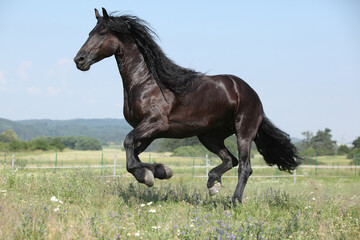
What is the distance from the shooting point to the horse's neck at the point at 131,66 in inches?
246

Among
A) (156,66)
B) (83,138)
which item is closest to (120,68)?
(156,66)

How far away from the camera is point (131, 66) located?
630 cm

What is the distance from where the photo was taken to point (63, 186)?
7176mm

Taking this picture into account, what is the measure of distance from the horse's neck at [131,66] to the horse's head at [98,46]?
161 mm

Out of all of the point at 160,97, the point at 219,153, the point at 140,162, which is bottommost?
the point at 140,162

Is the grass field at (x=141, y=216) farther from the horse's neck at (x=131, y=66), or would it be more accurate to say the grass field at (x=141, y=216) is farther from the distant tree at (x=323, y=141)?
the distant tree at (x=323, y=141)

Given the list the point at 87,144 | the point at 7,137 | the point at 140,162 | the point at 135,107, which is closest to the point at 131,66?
the point at 135,107

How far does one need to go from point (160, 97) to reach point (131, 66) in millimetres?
728

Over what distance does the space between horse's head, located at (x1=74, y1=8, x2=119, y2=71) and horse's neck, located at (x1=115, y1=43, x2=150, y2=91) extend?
0.16 meters

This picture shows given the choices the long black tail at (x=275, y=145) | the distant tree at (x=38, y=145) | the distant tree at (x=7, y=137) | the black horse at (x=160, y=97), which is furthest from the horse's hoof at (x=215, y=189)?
the distant tree at (x=7, y=137)

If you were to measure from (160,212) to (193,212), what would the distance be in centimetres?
46

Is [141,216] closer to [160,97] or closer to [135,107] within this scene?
[135,107]

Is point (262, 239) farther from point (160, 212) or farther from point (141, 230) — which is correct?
point (160, 212)

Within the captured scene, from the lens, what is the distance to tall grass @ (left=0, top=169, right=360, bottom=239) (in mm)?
4145
